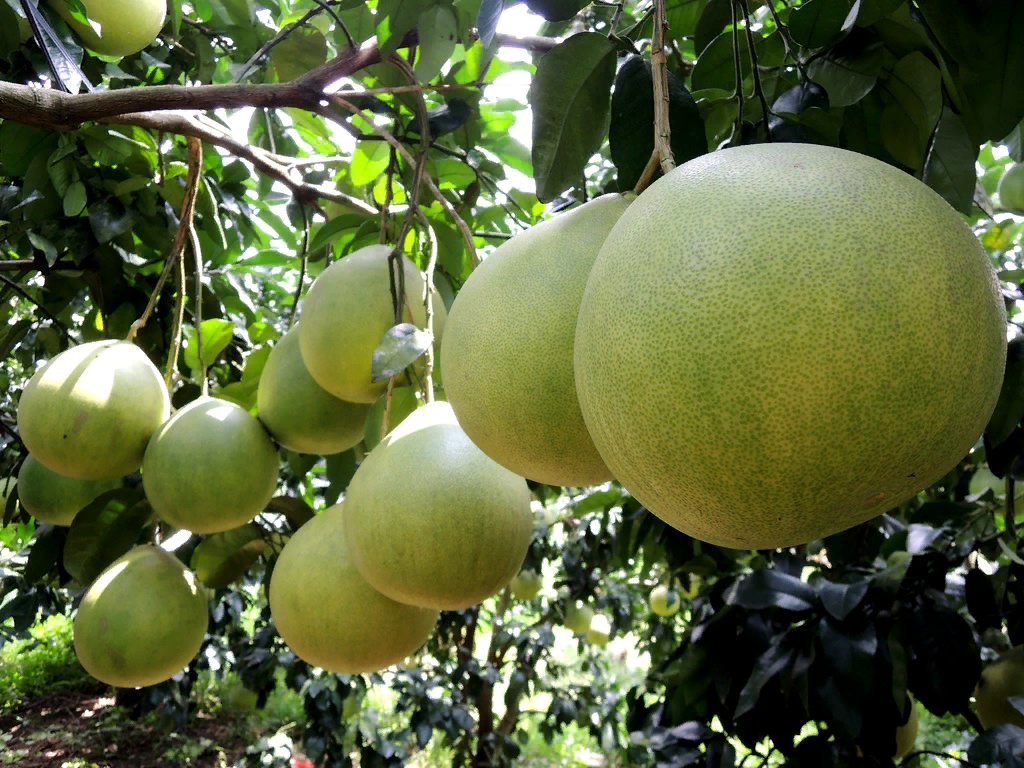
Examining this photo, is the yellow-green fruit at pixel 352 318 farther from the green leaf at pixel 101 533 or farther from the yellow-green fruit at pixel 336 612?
the green leaf at pixel 101 533

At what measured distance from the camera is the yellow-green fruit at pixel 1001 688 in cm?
159

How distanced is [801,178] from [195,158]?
49.7 inches

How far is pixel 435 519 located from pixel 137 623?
0.78m

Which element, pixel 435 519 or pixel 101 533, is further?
pixel 101 533

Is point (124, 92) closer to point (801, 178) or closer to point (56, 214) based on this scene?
point (801, 178)

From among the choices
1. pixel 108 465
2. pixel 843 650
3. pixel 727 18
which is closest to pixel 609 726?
pixel 843 650

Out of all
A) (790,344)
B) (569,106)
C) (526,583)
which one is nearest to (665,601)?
(526,583)

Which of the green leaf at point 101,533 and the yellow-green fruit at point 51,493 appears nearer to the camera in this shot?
the green leaf at point 101,533

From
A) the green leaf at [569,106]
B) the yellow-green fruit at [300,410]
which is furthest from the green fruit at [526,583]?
the green leaf at [569,106]

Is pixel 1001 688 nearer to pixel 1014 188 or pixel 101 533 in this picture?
pixel 1014 188

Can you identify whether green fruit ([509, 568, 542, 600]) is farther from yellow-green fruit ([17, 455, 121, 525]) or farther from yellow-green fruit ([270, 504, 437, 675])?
yellow-green fruit ([270, 504, 437, 675])

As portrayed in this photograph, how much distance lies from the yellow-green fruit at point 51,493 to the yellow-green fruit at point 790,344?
1545mm

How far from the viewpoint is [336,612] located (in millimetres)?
997

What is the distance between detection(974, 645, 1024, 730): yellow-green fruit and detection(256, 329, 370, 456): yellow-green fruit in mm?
1434
